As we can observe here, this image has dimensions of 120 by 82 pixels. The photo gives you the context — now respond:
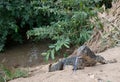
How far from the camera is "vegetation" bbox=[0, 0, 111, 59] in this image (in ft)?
19.4

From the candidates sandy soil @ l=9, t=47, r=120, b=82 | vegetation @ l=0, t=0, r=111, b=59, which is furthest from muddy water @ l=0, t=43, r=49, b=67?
sandy soil @ l=9, t=47, r=120, b=82

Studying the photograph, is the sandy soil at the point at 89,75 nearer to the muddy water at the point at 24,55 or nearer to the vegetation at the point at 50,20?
the vegetation at the point at 50,20

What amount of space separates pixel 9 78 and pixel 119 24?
7.23 feet

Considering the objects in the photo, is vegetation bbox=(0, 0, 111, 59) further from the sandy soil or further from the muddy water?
the sandy soil

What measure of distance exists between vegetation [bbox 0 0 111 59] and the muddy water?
7.8 inches

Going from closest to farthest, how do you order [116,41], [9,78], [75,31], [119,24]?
1. [9,78]
2. [116,41]
3. [119,24]
4. [75,31]

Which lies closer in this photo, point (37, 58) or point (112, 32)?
point (112, 32)

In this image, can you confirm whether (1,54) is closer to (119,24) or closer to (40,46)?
(40,46)

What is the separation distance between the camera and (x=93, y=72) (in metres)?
3.56

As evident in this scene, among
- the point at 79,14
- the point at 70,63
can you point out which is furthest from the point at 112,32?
the point at 70,63

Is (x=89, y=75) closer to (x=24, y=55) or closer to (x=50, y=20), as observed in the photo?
(x=24, y=55)

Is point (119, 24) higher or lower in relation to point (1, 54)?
higher

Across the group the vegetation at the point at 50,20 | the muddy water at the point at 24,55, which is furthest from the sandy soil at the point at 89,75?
the muddy water at the point at 24,55

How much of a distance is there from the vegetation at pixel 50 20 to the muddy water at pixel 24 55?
20 cm
